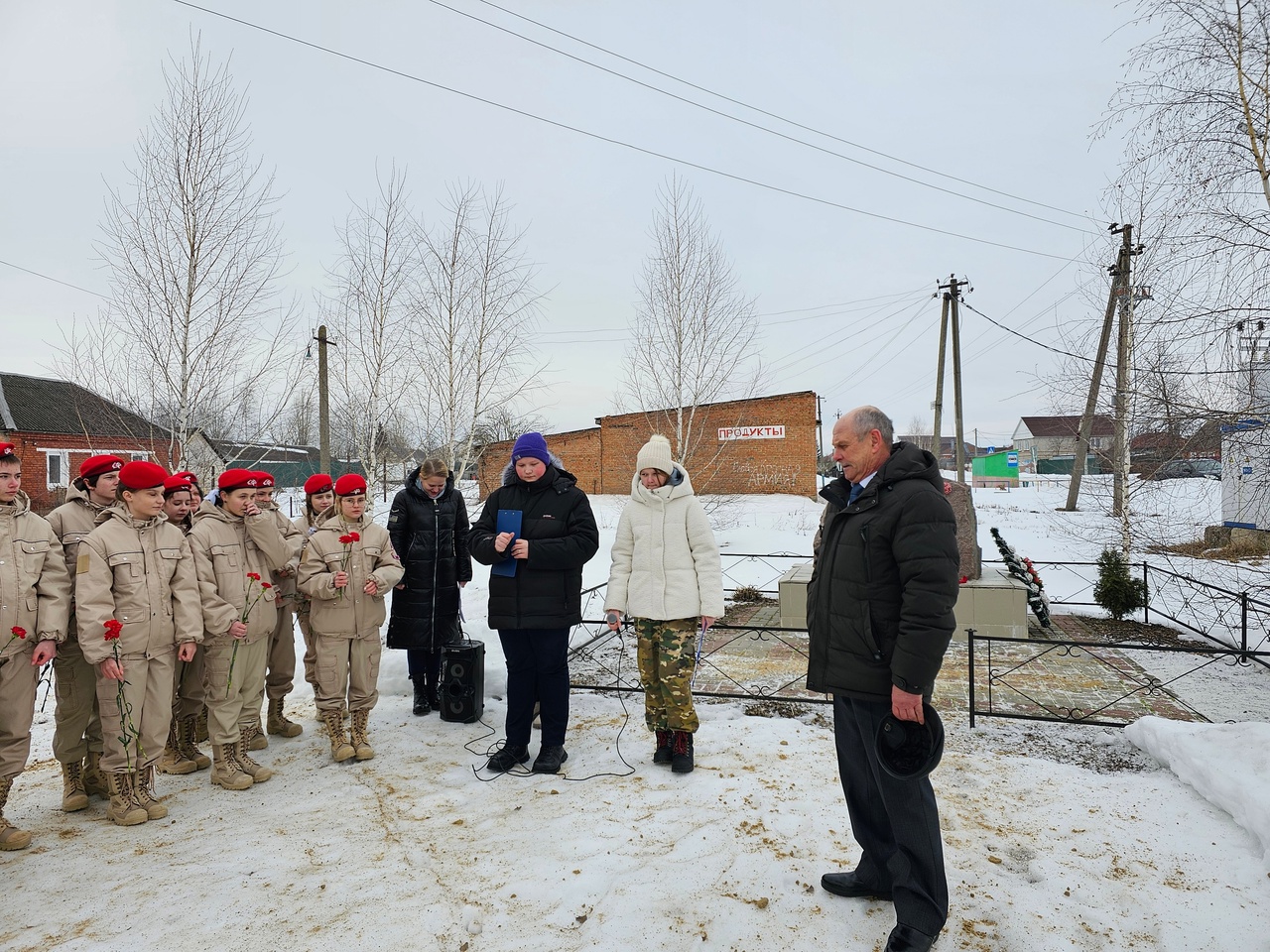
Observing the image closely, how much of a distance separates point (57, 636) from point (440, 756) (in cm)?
211

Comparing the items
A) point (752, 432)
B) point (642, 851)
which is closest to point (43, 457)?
point (752, 432)

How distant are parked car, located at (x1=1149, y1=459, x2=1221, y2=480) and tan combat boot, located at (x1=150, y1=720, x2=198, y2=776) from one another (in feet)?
26.0

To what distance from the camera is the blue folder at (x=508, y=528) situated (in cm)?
388

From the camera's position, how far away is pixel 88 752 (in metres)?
3.66

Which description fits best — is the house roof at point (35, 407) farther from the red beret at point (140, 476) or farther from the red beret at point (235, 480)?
the red beret at point (140, 476)

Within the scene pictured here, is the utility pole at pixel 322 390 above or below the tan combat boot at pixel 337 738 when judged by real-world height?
above

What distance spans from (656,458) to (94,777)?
3604 millimetres

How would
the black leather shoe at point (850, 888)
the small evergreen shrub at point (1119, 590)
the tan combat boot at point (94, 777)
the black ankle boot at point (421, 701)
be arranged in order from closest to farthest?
1. the black leather shoe at point (850, 888)
2. the tan combat boot at point (94, 777)
3. the black ankle boot at point (421, 701)
4. the small evergreen shrub at point (1119, 590)

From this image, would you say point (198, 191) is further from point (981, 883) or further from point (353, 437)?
point (981, 883)

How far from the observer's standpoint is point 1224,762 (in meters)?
3.41

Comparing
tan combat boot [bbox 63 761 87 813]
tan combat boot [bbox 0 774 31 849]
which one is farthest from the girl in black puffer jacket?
tan combat boot [bbox 0 774 31 849]

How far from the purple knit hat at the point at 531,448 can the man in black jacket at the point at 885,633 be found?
199cm

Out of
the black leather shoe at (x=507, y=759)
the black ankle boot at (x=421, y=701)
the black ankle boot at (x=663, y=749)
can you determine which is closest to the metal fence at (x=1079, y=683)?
the black ankle boot at (x=663, y=749)

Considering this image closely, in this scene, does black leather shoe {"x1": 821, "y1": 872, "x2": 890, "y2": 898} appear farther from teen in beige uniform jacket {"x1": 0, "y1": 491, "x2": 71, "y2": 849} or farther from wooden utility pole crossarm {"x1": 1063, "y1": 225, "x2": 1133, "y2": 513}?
wooden utility pole crossarm {"x1": 1063, "y1": 225, "x2": 1133, "y2": 513}
